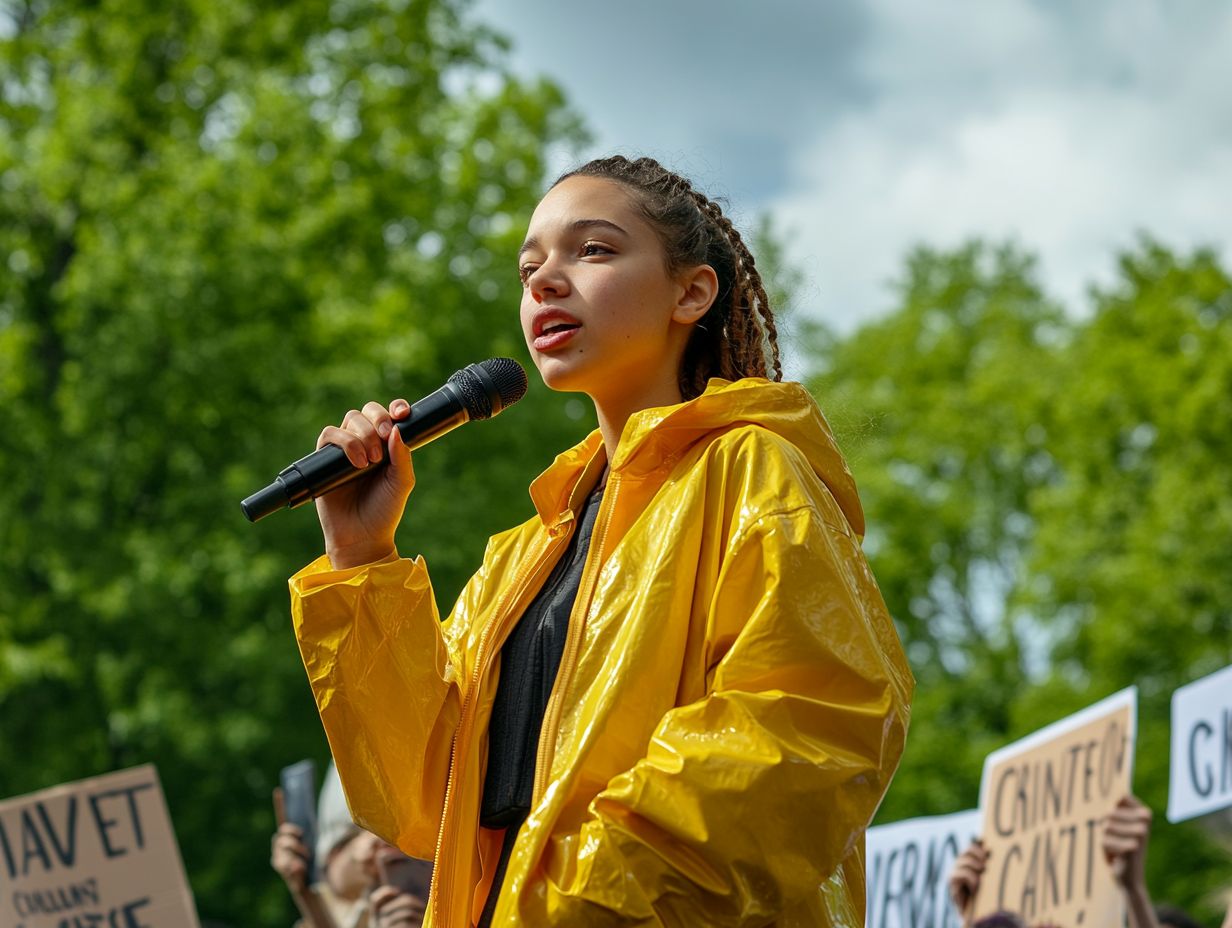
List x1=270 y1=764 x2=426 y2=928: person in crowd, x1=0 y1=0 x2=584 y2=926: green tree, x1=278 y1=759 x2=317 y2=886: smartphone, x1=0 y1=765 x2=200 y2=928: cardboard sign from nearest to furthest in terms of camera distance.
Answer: x1=270 y1=764 x2=426 y2=928: person in crowd
x1=278 y1=759 x2=317 y2=886: smartphone
x1=0 y1=765 x2=200 y2=928: cardboard sign
x1=0 y1=0 x2=584 y2=926: green tree

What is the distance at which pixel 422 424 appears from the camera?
9.01ft

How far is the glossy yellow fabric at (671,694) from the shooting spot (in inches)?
81.8

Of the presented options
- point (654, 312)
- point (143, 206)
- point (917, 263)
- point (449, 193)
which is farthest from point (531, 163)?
point (654, 312)

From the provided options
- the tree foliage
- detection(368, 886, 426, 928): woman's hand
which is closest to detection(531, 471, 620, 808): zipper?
detection(368, 886, 426, 928): woman's hand

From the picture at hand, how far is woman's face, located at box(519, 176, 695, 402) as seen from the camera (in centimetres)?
264

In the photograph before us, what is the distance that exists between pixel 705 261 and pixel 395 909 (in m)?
2.74

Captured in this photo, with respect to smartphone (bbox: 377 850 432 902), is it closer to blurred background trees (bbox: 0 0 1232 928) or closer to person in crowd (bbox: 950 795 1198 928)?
person in crowd (bbox: 950 795 1198 928)

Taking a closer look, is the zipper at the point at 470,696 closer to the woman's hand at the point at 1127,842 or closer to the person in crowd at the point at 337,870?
the person in crowd at the point at 337,870

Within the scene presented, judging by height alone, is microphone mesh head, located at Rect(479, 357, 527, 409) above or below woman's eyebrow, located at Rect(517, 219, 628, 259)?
below

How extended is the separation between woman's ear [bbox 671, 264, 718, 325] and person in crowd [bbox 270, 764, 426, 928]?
7.91 feet

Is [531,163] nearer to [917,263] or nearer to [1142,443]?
[1142,443]

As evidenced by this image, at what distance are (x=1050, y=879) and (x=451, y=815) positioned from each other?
4.32m

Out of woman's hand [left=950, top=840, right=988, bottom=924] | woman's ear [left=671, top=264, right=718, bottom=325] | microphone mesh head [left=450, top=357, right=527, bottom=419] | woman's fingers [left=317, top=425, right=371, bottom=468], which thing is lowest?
woman's hand [left=950, top=840, right=988, bottom=924]

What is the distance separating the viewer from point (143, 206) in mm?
15273
